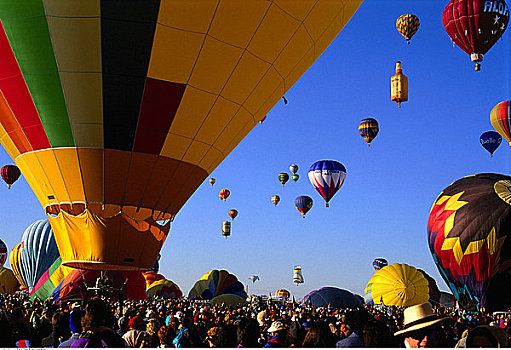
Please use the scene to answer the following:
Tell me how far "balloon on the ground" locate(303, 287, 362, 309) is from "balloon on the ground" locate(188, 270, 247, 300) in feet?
41.1

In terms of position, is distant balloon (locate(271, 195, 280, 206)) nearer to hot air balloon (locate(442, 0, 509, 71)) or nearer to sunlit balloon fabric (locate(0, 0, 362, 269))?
hot air balloon (locate(442, 0, 509, 71))

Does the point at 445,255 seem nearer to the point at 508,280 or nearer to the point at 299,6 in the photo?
the point at 508,280

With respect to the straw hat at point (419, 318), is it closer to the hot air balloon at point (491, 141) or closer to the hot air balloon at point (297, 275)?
the hot air balloon at point (491, 141)

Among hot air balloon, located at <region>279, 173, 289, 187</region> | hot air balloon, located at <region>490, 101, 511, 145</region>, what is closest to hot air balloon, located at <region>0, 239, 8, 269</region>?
hot air balloon, located at <region>279, 173, 289, 187</region>

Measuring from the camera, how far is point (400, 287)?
66.8ft

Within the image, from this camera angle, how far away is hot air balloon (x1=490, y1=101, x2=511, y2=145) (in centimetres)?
2144

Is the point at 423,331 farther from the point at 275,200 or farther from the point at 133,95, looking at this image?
the point at 275,200

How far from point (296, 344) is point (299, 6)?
6.39 meters

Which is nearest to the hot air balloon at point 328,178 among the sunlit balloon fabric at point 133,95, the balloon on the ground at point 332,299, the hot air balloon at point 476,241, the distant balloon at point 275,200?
the balloon on the ground at point 332,299

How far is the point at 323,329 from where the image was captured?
3.95 metres

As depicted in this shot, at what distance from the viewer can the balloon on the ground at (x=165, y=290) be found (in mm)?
32312

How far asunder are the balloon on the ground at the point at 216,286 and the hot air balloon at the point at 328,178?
13.7 meters

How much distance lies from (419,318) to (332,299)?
19.2 m

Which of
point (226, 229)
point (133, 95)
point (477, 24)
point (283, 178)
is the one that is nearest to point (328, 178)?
point (477, 24)
